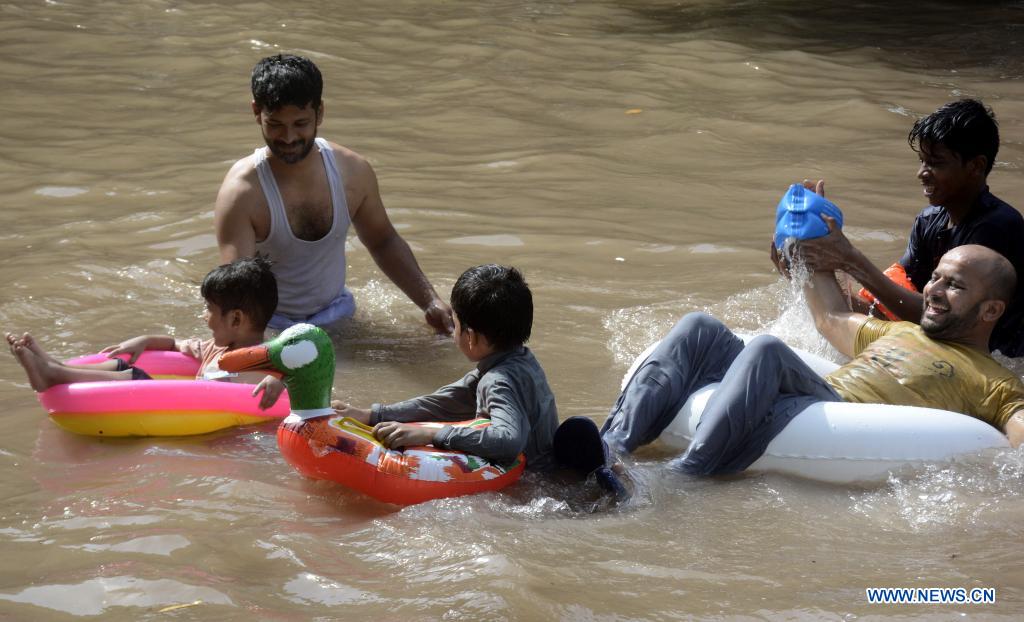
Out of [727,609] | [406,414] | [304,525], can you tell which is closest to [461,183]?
[406,414]

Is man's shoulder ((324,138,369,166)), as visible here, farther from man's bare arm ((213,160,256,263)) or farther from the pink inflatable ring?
the pink inflatable ring

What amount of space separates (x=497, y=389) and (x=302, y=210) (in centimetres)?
191

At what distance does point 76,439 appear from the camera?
4.46 metres

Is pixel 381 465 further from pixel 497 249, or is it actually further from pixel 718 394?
pixel 497 249

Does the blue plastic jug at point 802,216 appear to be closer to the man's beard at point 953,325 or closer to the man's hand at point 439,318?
the man's beard at point 953,325

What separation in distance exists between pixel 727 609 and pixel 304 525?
1.37 meters

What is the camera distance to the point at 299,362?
12.6 feet

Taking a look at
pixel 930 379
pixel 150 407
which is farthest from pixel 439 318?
pixel 930 379

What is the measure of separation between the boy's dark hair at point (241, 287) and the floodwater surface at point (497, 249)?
51 cm

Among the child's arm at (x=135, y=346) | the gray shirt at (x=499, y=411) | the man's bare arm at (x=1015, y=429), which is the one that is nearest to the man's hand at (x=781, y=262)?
the man's bare arm at (x=1015, y=429)

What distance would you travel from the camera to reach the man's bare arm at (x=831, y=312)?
4.91 metres

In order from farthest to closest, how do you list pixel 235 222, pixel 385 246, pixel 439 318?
pixel 385 246 < pixel 439 318 < pixel 235 222

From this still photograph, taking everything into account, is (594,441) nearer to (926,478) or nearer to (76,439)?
(926,478)

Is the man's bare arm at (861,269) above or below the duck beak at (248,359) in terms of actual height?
above
